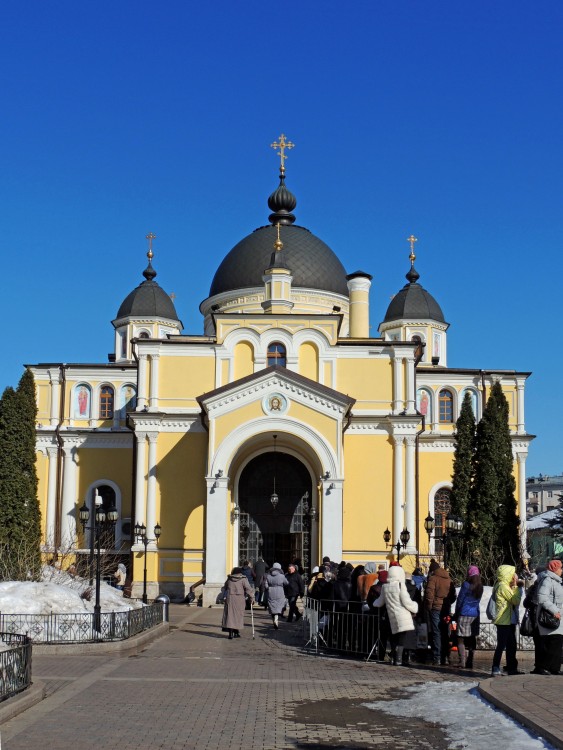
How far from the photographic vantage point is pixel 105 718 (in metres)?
10.5

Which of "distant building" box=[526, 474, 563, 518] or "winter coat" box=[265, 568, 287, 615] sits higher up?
"distant building" box=[526, 474, 563, 518]

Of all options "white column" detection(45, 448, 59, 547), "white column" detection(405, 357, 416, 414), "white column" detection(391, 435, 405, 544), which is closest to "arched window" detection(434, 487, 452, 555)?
"white column" detection(391, 435, 405, 544)

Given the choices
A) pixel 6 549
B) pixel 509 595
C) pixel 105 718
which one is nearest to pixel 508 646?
pixel 509 595

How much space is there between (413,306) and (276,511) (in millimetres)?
17552

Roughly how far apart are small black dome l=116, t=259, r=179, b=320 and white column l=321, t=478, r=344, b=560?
69.1 feet

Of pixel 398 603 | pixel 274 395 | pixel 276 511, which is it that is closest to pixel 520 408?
pixel 276 511

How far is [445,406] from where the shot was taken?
45.6 m

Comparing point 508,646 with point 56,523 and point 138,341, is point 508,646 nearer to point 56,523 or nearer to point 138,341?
point 138,341

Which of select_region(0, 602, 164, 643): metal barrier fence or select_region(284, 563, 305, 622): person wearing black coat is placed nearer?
select_region(0, 602, 164, 643): metal barrier fence

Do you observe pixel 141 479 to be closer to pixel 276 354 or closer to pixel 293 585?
pixel 276 354

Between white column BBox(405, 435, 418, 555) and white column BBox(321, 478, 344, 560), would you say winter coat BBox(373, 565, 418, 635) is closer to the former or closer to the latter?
white column BBox(321, 478, 344, 560)

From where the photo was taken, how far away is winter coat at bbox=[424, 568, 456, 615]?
15.5 metres

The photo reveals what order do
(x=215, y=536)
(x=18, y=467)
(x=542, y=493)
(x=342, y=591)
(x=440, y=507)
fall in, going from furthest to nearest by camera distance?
1. (x=542, y=493)
2. (x=440, y=507)
3. (x=18, y=467)
4. (x=215, y=536)
5. (x=342, y=591)

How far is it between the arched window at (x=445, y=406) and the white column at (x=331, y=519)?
543 inches
